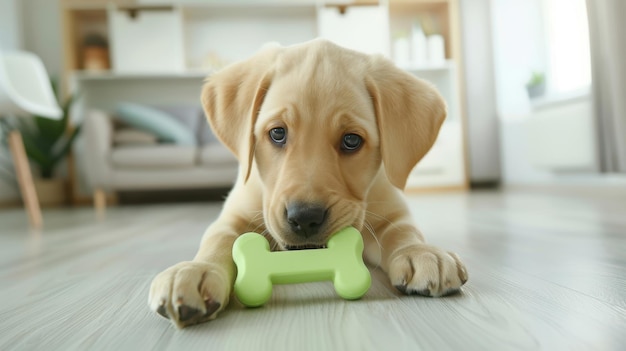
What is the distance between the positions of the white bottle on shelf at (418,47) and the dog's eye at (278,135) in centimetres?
584

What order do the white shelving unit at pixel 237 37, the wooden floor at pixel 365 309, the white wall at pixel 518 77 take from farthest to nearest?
the white shelving unit at pixel 237 37, the white wall at pixel 518 77, the wooden floor at pixel 365 309

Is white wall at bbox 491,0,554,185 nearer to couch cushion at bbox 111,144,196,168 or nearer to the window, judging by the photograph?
the window

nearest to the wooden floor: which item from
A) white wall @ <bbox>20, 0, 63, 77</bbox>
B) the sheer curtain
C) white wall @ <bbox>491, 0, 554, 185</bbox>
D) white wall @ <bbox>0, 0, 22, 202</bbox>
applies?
the sheer curtain

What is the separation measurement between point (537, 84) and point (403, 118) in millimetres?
4771

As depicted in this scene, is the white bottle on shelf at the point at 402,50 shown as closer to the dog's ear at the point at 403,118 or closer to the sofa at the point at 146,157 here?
the sofa at the point at 146,157

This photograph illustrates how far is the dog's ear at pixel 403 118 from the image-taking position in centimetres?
139

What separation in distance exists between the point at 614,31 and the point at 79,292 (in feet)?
11.7

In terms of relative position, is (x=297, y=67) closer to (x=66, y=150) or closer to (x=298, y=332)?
(x=298, y=332)

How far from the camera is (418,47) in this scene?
6828mm

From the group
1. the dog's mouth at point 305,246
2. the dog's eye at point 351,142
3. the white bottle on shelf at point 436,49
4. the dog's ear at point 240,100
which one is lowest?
the dog's mouth at point 305,246

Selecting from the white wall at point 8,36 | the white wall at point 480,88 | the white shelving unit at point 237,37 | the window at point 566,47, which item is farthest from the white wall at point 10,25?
the window at point 566,47

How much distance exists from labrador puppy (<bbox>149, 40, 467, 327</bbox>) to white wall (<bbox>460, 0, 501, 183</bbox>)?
585cm

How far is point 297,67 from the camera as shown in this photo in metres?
1.41

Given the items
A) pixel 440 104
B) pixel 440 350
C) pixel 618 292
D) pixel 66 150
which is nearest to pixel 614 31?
pixel 440 104
